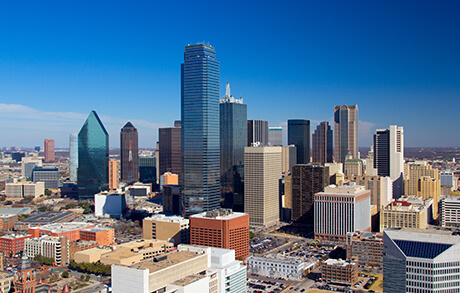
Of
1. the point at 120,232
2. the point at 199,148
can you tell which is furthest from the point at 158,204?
the point at 199,148

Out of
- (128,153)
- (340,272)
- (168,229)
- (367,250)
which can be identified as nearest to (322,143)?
(128,153)

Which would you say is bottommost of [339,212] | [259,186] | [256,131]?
[339,212]

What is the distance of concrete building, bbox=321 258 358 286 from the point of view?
45562mm

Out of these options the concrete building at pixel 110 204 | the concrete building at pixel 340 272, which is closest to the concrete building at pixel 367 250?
the concrete building at pixel 340 272

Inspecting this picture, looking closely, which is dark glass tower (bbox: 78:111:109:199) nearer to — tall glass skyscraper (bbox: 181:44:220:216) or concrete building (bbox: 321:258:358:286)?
tall glass skyscraper (bbox: 181:44:220:216)

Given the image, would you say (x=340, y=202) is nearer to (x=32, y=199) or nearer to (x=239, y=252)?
(x=239, y=252)

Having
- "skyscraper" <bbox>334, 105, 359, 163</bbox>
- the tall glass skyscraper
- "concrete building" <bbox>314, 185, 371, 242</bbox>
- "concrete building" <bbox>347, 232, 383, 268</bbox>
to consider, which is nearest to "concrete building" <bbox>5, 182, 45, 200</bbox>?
the tall glass skyscraper

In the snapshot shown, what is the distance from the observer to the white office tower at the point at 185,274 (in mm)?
28656

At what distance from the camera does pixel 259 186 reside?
76812mm

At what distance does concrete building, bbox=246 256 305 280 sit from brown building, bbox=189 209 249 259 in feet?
8.52

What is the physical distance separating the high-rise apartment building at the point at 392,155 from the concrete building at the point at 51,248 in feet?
221

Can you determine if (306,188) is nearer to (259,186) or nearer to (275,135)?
(259,186)

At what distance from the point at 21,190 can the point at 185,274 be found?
9183 cm

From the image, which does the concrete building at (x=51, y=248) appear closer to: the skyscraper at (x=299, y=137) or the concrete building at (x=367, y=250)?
the concrete building at (x=367, y=250)
